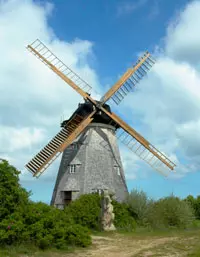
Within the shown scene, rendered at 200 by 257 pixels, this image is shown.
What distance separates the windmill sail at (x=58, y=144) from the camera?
73.2ft

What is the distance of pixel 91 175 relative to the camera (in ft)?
77.7

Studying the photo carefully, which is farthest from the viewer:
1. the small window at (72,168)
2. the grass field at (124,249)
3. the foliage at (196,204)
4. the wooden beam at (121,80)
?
the foliage at (196,204)

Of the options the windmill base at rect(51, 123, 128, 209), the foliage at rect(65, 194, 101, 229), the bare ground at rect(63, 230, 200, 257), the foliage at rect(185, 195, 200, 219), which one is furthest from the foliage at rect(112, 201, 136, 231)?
the foliage at rect(185, 195, 200, 219)

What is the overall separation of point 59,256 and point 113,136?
1479 cm

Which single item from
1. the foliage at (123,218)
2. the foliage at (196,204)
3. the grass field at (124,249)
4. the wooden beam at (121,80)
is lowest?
the grass field at (124,249)

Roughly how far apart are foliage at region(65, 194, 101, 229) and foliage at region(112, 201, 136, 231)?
127 cm

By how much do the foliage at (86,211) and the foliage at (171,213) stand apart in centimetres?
348

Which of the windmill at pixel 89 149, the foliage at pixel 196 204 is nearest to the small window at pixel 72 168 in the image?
the windmill at pixel 89 149

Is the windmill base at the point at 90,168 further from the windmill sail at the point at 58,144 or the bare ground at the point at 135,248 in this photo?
the bare ground at the point at 135,248

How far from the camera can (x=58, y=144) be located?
23328 millimetres

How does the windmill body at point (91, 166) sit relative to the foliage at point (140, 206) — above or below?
above

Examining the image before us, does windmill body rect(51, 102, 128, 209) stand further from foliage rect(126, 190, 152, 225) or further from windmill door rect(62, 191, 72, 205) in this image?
foliage rect(126, 190, 152, 225)

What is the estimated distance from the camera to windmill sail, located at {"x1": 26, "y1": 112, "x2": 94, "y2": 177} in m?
22.3

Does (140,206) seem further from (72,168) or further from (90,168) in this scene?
(72,168)
